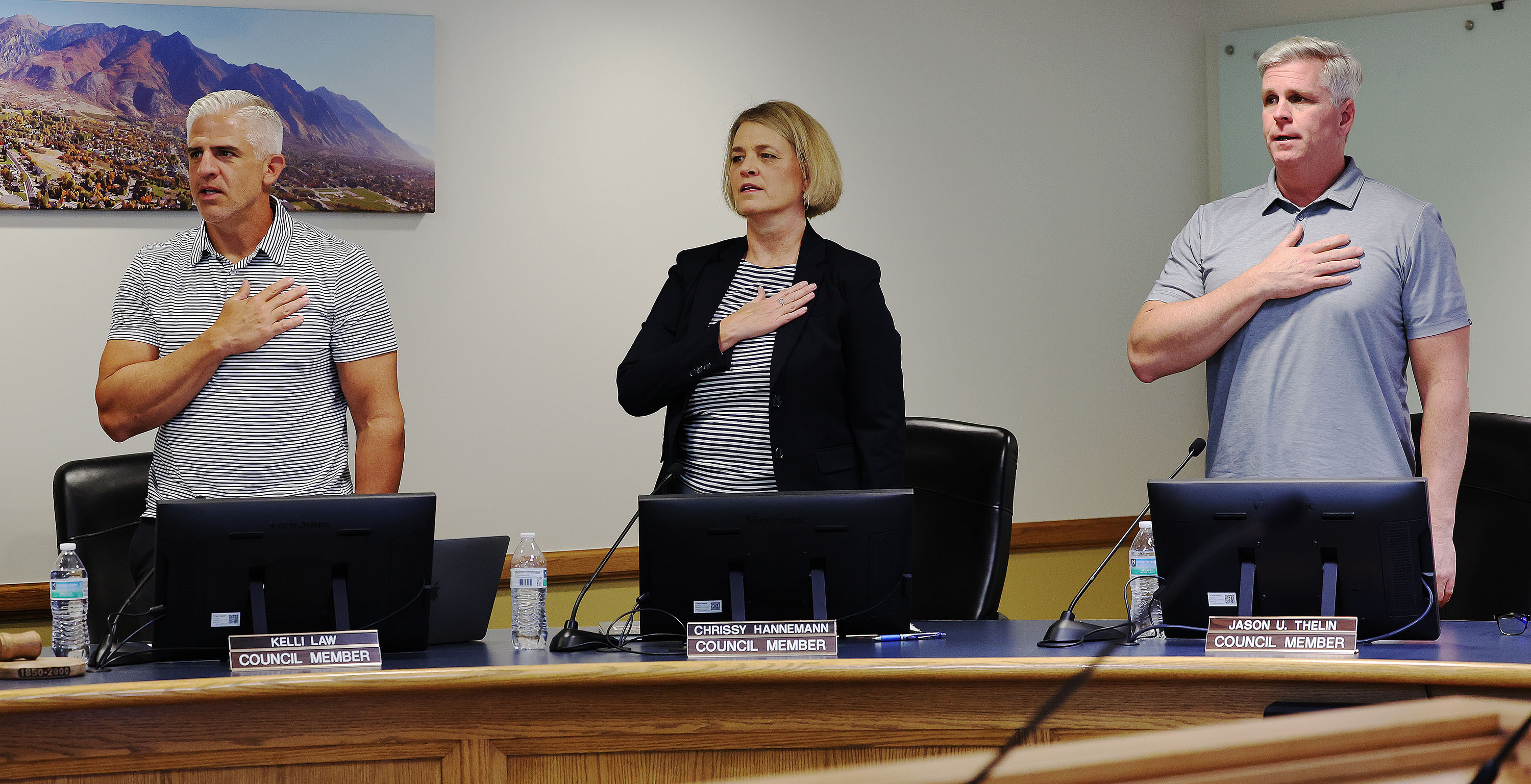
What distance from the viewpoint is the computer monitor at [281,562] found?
176cm

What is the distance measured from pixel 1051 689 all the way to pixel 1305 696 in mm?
331

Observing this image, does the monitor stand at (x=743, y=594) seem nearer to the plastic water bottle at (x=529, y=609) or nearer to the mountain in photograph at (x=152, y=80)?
the plastic water bottle at (x=529, y=609)

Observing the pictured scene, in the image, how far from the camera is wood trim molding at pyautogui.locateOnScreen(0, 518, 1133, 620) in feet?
9.54

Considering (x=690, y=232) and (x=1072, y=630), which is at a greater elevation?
(x=690, y=232)

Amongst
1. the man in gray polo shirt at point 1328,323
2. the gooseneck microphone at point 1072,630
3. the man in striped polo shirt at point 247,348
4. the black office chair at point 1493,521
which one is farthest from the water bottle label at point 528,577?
the black office chair at point 1493,521

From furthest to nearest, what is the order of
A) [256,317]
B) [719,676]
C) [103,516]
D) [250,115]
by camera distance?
[103,516]
[250,115]
[256,317]
[719,676]

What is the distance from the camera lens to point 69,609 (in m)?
1.86

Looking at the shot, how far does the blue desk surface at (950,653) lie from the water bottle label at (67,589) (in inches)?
5.5

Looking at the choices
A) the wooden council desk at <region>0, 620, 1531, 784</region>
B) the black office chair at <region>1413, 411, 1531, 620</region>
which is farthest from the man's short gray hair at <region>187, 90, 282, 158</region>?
the black office chair at <region>1413, 411, 1531, 620</region>

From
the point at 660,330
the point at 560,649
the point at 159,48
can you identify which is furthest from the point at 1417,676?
the point at 159,48

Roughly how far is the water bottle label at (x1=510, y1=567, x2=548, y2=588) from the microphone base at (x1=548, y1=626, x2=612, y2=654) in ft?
0.28

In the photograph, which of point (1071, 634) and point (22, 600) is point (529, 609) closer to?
point (1071, 634)

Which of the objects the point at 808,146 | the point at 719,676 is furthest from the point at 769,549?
the point at 808,146

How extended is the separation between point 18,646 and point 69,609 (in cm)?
8
